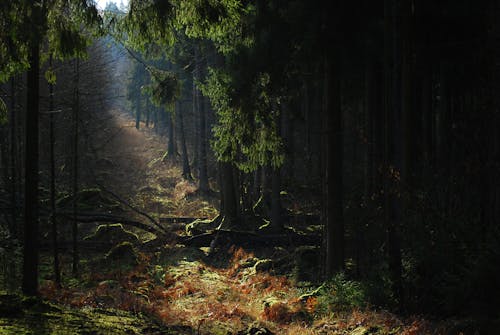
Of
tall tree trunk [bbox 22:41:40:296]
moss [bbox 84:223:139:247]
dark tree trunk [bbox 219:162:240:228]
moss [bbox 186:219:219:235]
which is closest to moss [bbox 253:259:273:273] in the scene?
moss [bbox 186:219:219:235]

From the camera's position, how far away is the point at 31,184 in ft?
28.1

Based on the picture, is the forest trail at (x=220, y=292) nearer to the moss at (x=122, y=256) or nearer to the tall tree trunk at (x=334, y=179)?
the moss at (x=122, y=256)

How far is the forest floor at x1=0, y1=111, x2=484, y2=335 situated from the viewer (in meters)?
5.48

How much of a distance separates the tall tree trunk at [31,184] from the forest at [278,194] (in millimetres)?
33

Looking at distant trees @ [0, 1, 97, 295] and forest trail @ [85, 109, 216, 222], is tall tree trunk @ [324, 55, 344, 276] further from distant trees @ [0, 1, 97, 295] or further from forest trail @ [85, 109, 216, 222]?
forest trail @ [85, 109, 216, 222]

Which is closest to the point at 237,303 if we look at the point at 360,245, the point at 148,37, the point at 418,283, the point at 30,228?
the point at 360,245

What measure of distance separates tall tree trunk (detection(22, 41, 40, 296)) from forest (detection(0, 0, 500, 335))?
3cm

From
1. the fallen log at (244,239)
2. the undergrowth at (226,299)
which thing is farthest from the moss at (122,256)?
the fallen log at (244,239)

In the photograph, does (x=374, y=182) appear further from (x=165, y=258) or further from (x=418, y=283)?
(x=165, y=258)

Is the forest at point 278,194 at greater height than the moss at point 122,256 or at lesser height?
greater

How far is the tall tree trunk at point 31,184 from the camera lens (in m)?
8.36

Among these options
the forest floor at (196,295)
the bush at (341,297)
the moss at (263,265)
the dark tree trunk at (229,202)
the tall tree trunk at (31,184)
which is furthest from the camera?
the dark tree trunk at (229,202)

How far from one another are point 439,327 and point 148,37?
6699mm

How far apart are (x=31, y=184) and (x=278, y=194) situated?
1136 cm
